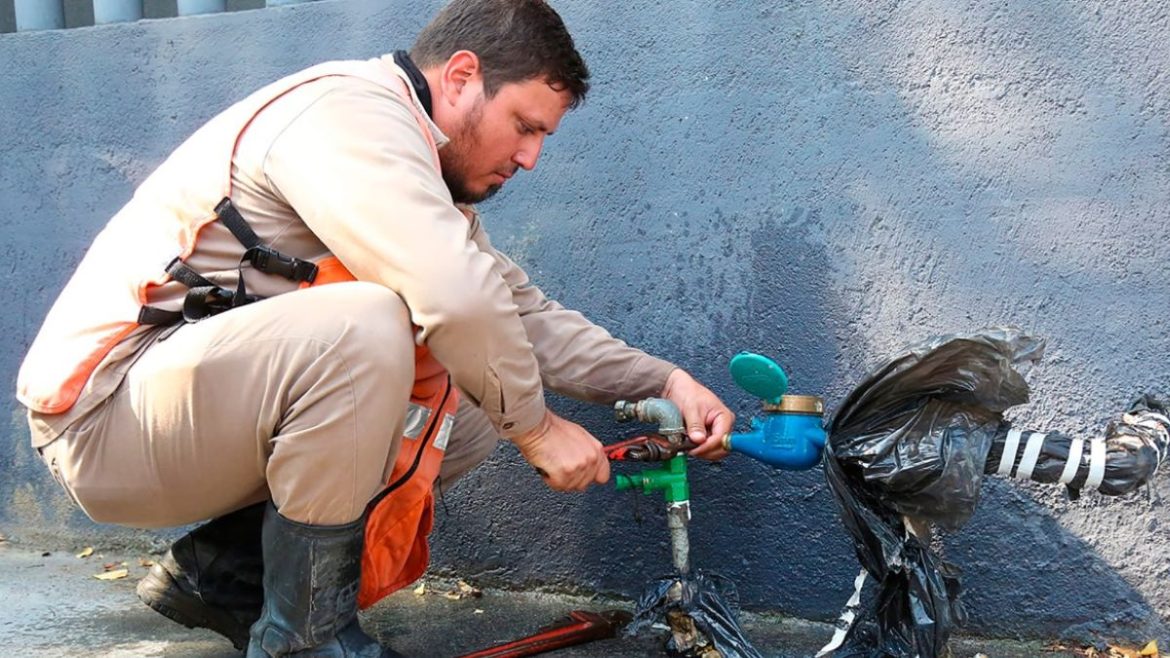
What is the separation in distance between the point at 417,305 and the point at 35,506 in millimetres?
2030

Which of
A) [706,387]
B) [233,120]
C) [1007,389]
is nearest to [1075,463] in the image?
[1007,389]

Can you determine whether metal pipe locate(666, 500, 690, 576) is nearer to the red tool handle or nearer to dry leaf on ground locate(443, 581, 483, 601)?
the red tool handle

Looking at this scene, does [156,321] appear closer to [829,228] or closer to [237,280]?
[237,280]

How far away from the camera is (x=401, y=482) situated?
85.8 inches

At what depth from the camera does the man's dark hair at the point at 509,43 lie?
2.26 meters

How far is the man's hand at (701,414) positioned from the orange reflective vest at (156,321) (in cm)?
48

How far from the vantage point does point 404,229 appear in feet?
6.29

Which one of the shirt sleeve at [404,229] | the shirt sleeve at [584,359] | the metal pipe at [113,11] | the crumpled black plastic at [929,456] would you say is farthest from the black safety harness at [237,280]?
the metal pipe at [113,11]

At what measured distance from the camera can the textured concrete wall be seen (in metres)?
2.38

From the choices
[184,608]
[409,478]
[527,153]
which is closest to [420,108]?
[527,153]

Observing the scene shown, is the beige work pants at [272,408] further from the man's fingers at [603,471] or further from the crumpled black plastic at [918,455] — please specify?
the crumpled black plastic at [918,455]

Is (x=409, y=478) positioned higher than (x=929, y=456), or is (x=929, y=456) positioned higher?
(x=929, y=456)

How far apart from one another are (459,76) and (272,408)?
768 millimetres

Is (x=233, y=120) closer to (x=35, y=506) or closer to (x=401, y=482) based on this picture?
(x=401, y=482)
